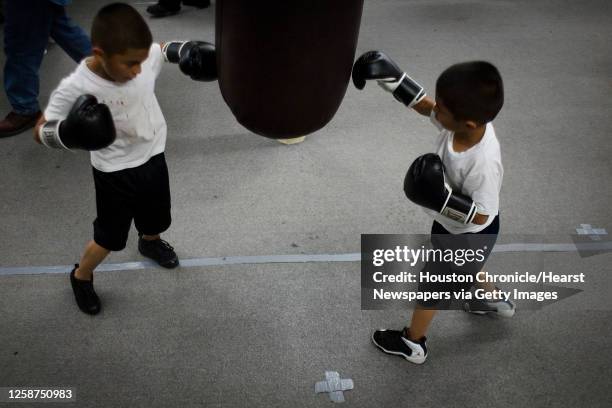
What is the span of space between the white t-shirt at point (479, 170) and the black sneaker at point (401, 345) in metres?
0.39

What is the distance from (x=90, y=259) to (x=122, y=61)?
62 centimetres

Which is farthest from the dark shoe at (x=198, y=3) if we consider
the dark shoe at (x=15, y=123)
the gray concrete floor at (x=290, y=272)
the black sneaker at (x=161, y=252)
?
the black sneaker at (x=161, y=252)

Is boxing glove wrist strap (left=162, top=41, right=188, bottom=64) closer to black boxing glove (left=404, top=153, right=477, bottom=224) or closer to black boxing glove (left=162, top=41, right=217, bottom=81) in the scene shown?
black boxing glove (left=162, top=41, right=217, bottom=81)

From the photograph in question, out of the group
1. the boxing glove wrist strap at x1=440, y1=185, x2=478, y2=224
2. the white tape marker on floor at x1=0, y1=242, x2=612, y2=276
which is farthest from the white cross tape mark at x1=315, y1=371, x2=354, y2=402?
the boxing glove wrist strap at x1=440, y1=185, x2=478, y2=224

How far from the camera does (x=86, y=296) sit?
1.39 meters

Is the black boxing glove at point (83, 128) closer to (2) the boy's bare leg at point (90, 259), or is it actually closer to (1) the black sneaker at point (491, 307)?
(2) the boy's bare leg at point (90, 259)

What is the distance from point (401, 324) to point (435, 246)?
31cm

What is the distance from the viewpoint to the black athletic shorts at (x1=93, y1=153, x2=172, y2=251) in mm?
1179

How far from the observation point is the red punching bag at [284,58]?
2.84 ft

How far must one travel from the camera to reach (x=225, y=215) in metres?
1.72

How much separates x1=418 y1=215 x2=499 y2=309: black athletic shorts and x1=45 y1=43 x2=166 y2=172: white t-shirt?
2.30 feet

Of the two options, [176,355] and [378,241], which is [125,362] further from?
[378,241]

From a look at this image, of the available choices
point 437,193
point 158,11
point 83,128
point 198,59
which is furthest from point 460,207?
point 158,11

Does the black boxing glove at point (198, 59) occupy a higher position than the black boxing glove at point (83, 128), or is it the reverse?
the black boxing glove at point (198, 59)
